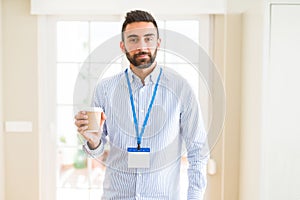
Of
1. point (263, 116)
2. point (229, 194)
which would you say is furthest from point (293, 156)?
point (229, 194)

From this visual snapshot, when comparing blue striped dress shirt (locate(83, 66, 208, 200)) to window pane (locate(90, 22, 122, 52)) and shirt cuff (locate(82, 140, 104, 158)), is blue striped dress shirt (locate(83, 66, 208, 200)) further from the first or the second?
window pane (locate(90, 22, 122, 52))

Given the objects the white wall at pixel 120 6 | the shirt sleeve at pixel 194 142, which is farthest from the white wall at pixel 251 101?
the shirt sleeve at pixel 194 142

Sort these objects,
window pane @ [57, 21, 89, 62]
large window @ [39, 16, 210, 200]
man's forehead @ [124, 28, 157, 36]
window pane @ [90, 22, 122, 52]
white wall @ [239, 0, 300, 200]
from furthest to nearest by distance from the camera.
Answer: window pane @ [57, 21, 89, 62] < large window @ [39, 16, 210, 200] < window pane @ [90, 22, 122, 52] < white wall @ [239, 0, 300, 200] < man's forehead @ [124, 28, 157, 36]

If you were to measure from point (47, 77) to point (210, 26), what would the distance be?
1035 millimetres

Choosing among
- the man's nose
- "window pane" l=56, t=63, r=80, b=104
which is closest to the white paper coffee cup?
the man's nose

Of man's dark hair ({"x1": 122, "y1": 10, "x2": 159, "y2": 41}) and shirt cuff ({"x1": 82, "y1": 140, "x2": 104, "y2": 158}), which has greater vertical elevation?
man's dark hair ({"x1": 122, "y1": 10, "x2": 159, "y2": 41})

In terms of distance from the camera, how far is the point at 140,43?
4.44 feet

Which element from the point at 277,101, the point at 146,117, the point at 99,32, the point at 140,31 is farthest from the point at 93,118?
the point at 99,32

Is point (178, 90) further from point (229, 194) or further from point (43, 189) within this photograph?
point (43, 189)

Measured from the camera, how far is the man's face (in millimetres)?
1346

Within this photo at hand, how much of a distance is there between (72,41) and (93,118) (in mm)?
1436

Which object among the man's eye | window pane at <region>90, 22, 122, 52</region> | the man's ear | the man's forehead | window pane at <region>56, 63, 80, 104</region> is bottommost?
window pane at <region>56, 63, 80, 104</region>

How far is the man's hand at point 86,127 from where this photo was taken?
1.35 meters

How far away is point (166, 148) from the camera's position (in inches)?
55.7
